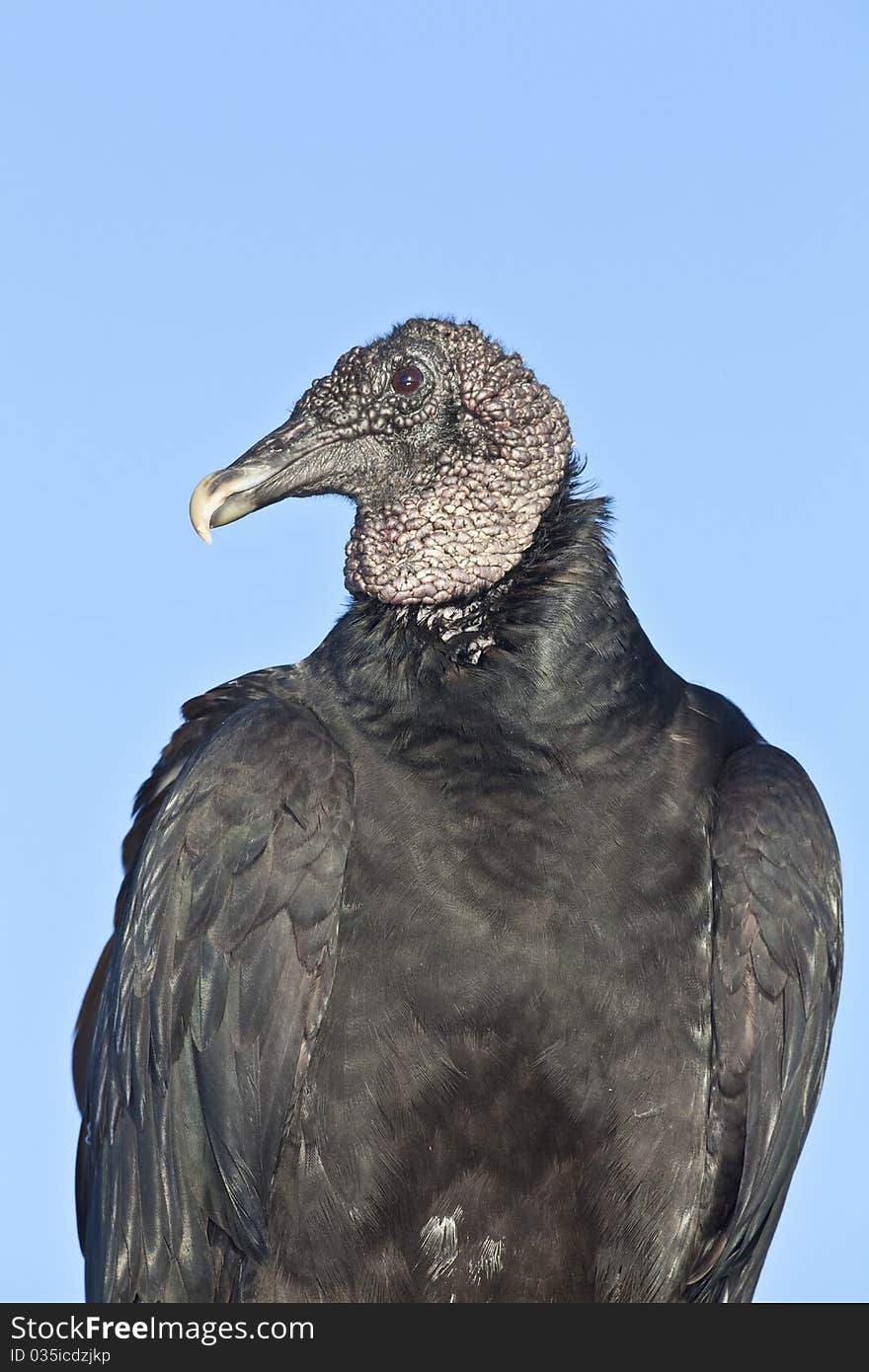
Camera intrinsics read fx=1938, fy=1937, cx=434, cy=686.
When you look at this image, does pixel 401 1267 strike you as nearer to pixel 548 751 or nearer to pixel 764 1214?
pixel 764 1214

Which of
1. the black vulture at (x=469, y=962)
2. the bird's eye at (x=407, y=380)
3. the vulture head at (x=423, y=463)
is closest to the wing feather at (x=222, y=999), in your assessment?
the black vulture at (x=469, y=962)

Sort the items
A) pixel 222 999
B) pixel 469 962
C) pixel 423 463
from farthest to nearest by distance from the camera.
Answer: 1. pixel 423 463
2. pixel 222 999
3. pixel 469 962

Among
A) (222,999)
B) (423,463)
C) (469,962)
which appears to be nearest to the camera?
(469,962)

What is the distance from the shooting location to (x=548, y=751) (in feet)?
14.8

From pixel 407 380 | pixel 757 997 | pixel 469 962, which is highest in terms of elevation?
pixel 407 380

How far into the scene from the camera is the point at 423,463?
192 inches

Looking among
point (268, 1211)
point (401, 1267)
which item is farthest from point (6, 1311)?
point (401, 1267)

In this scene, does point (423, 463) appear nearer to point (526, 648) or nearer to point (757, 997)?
point (526, 648)

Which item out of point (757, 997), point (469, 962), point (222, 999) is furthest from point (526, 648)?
point (222, 999)

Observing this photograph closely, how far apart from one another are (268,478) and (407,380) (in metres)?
0.44

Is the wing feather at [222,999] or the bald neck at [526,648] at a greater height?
the bald neck at [526,648]

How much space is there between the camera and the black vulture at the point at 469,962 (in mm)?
4402

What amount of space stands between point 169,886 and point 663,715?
1262 mm

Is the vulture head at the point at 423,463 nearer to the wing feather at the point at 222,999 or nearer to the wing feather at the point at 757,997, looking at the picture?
the wing feather at the point at 222,999
